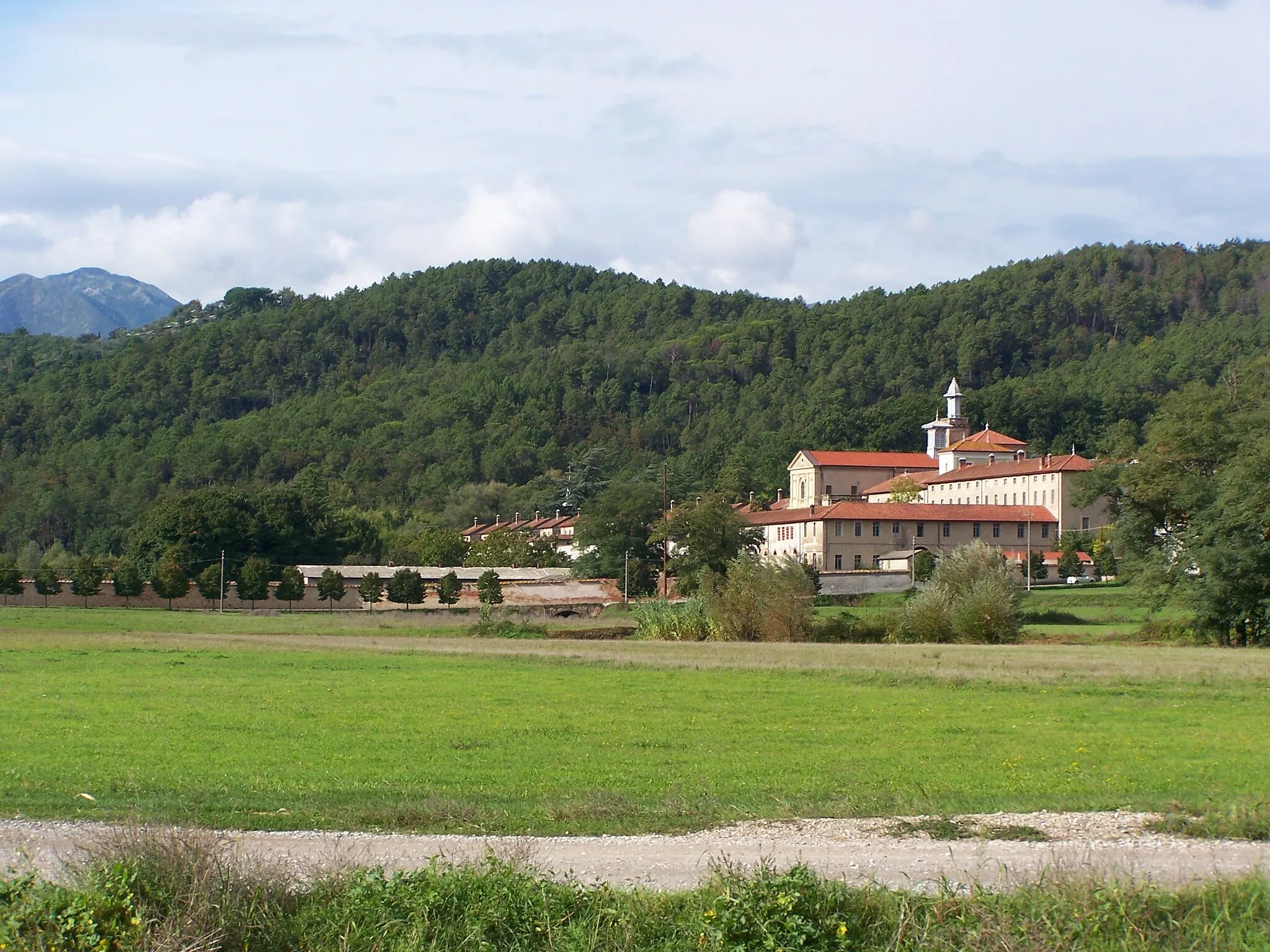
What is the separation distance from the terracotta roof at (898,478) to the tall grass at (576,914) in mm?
133910

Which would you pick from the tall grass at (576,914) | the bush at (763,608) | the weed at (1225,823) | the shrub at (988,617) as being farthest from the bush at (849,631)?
the tall grass at (576,914)

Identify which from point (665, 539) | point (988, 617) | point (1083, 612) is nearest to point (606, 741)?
point (988, 617)

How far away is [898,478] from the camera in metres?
144

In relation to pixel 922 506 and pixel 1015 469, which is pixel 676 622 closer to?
pixel 922 506

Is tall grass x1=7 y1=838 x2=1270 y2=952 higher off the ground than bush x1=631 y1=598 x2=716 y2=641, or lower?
higher

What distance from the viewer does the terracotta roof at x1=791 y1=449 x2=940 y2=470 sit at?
150875 millimetres

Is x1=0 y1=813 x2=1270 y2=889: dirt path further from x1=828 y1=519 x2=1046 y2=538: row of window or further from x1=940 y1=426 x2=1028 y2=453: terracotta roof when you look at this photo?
x1=940 y1=426 x2=1028 y2=453: terracotta roof

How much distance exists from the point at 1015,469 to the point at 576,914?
13102 cm

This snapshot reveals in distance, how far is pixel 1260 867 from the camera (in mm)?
11523

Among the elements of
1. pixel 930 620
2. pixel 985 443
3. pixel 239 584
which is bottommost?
pixel 239 584

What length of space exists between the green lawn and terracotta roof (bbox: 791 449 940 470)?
10958 centimetres

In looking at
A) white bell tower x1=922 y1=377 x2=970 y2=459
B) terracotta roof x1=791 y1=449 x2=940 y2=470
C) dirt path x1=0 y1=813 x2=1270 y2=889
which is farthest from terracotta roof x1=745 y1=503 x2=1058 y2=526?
dirt path x1=0 y1=813 x2=1270 y2=889

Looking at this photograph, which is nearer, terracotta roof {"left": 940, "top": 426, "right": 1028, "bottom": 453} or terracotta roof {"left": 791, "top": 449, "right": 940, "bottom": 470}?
terracotta roof {"left": 791, "top": 449, "right": 940, "bottom": 470}

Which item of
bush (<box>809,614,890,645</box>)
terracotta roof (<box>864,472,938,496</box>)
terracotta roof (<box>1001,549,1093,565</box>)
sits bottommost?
bush (<box>809,614,890,645</box>)
